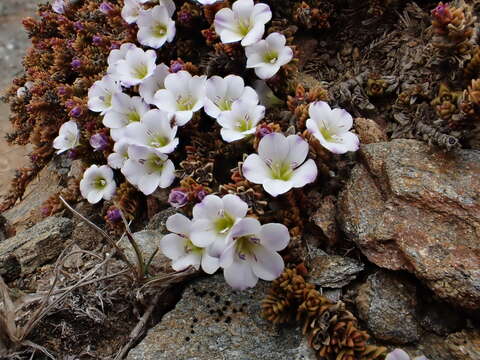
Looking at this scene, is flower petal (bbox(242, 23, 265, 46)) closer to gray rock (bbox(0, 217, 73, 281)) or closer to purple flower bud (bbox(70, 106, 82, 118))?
purple flower bud (bbox(70, 106, 82, 118))

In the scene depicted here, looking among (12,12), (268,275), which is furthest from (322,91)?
(12,12)

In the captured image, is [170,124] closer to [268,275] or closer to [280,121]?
[280,121]

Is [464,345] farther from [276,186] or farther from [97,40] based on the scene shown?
[97,40]

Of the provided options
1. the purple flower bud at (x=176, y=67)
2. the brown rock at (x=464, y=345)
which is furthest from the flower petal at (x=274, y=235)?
the purple flower bud at (x=176, y=67)

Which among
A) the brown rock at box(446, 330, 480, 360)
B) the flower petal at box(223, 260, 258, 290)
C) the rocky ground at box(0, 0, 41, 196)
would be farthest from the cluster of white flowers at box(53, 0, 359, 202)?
the rocky ground at box(0, 0, 41, 196)

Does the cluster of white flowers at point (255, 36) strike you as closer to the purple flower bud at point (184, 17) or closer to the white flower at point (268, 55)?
the white flower at point (268, 55)

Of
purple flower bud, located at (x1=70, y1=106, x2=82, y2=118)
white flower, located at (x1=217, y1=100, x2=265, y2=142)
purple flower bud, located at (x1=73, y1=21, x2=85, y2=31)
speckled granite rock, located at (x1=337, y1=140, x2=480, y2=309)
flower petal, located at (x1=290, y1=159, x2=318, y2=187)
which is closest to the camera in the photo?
speckled granite rock, located at (x1=337, y1=140, x2=480, y2=309)
